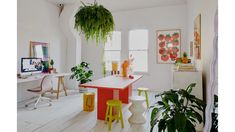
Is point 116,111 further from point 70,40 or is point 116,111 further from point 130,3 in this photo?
point 70,40

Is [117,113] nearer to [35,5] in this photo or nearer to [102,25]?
[102,25]

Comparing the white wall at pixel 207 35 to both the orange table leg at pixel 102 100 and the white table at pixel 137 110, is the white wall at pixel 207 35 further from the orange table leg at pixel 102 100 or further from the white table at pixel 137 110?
the orange table leg at pixel 102 100

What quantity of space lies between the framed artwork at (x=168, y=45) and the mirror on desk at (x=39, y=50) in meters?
3.81

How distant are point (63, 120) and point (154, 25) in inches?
170

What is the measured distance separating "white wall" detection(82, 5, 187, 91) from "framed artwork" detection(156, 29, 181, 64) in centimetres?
14

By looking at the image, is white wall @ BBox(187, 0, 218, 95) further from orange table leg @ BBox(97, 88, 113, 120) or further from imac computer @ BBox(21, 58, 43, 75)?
imac computer @ BBox(21, 58, 43, 75)

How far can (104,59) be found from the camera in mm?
6512

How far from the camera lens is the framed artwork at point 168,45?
5.52 m

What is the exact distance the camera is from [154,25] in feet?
18.9

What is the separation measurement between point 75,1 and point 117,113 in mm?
4147

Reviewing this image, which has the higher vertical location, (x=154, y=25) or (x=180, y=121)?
(x=154, y=25)

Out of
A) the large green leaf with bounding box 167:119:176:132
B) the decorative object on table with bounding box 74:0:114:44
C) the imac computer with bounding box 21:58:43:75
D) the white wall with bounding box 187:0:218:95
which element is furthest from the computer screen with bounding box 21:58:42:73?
the white wall with bounding box 187:0:218:95

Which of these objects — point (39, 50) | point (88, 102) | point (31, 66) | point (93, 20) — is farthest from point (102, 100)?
point (39, 50)

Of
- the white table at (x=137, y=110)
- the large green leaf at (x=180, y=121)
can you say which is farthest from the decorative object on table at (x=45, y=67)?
the large green leaf at (x=180, y=121)
